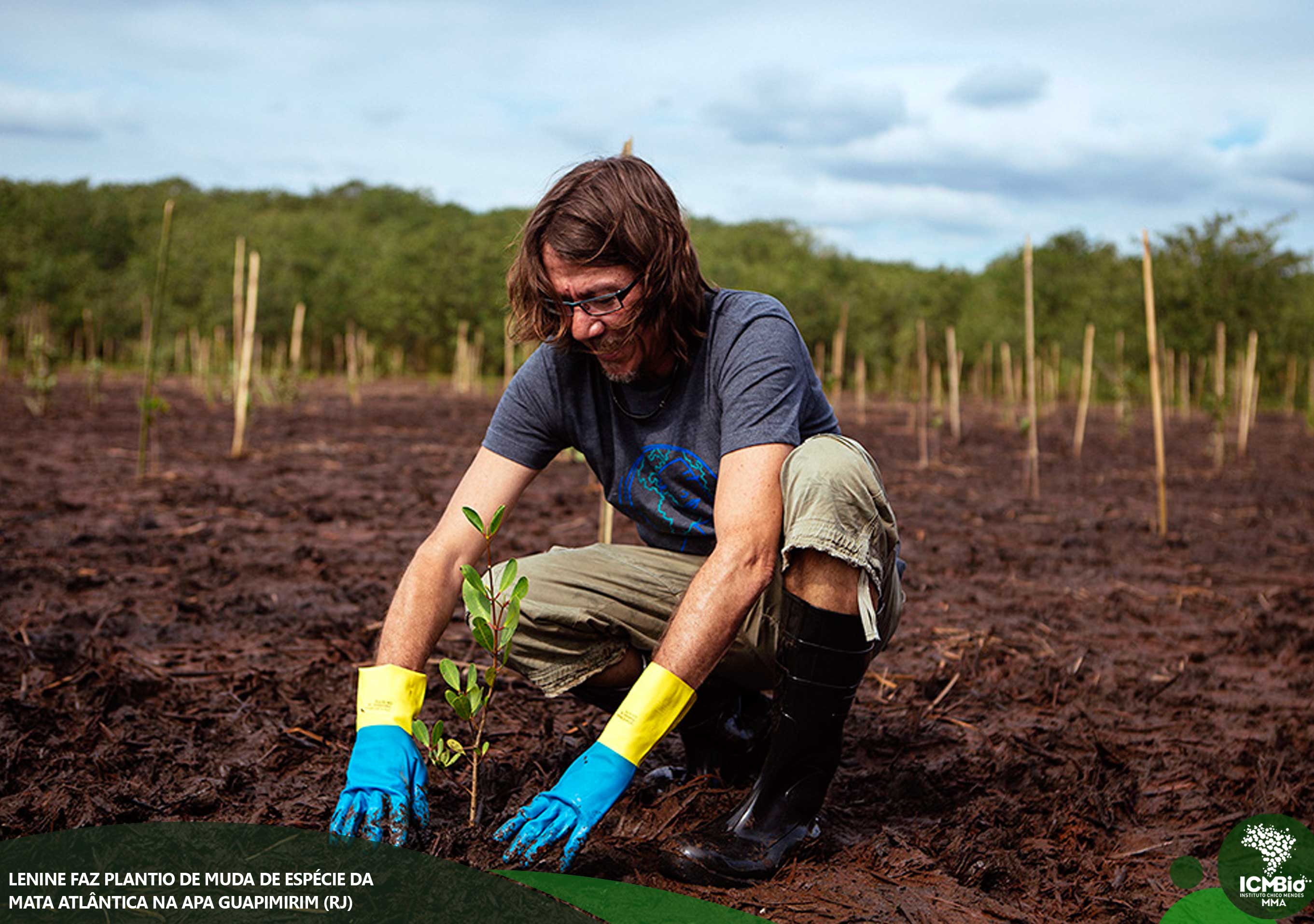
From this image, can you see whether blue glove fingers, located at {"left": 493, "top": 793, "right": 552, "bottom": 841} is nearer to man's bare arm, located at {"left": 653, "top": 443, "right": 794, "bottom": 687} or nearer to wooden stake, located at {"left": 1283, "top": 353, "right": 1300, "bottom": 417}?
man's bare arm, located at {"left": 653, "top": 443, "right": 794, "bottom": 687}

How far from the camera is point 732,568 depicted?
1855mm

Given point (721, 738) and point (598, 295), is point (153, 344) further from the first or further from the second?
point (721, 738)

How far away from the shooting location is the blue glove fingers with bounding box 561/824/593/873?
1.78m

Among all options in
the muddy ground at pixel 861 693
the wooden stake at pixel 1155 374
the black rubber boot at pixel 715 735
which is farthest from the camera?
the wooden stake at pixel 1155 374

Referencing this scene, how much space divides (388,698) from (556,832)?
45cm

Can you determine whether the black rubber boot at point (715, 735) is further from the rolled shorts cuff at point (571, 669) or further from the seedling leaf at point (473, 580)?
the seedling leaf at point (473, 580)

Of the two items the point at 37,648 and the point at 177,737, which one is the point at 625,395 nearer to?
the point at 177,737

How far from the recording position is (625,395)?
2264mm

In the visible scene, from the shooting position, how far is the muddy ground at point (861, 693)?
6.58ft

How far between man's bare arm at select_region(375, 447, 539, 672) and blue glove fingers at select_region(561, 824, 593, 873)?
0.50 meters

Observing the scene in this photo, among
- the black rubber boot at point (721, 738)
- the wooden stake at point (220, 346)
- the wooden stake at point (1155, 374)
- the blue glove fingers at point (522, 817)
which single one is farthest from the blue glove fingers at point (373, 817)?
the wooden stake at point (220, 346)

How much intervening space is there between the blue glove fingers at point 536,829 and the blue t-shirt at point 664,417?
0.69 metres

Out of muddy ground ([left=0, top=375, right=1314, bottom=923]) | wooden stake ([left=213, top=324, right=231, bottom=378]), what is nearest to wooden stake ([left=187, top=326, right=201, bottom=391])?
wooden stake ([left=213, top=324, right=231, bottom=378])

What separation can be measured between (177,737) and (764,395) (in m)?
1.68
